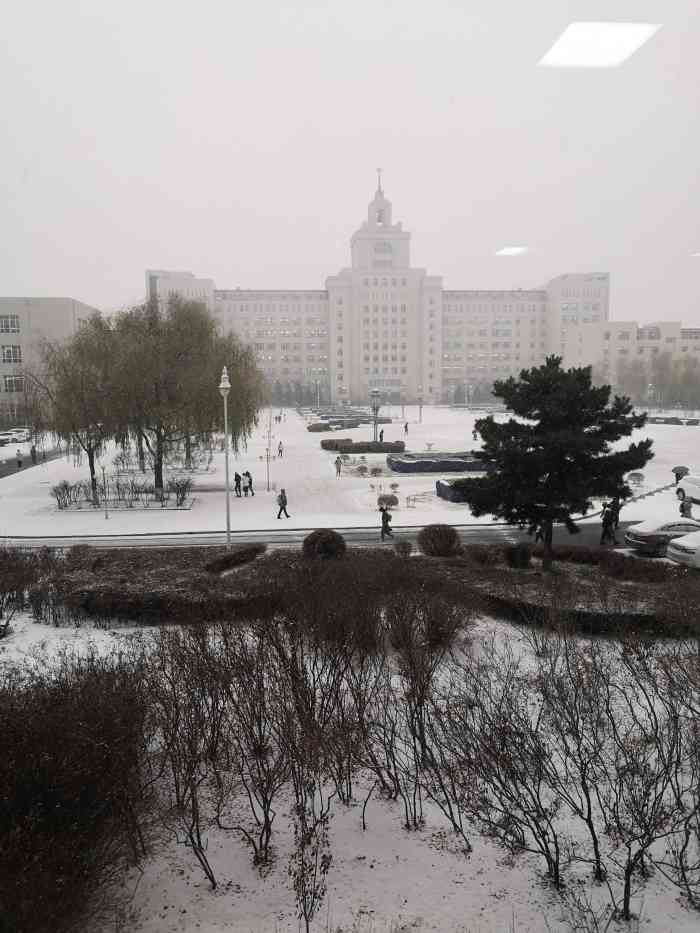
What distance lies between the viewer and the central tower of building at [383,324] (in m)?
149

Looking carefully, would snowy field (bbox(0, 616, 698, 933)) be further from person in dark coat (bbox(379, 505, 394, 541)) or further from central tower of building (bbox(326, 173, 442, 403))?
central tower of building (bbox(326, 173, 442, 403))

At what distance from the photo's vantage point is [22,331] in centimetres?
7494

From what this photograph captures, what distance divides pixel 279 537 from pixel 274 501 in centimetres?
678

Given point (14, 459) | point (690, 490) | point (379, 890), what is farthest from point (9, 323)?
point (379, 890)

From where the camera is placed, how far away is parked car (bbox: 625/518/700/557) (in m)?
19.5

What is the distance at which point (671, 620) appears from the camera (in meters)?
10.5

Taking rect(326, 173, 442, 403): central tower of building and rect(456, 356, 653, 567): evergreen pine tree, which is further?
rect(326, 173, 442, 403): central tower of building

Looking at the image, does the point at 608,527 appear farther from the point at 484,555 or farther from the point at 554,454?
the point at 554,454

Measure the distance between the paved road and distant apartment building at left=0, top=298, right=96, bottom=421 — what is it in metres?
56.7

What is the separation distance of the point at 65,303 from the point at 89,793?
81.3m

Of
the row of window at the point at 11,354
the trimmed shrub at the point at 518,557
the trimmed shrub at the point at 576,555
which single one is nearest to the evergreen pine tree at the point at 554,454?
the trimmed shrub at the point at 518,557

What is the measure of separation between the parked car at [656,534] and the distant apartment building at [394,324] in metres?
121

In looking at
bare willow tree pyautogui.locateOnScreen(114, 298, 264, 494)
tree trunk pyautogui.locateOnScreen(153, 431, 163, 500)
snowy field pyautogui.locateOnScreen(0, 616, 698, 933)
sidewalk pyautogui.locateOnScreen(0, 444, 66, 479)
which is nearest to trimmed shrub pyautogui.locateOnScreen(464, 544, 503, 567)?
snowy field pyautogui.locateOnScreen(0, 616, 698, 933)

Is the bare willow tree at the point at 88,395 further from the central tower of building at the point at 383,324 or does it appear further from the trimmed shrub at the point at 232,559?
the central tower of building at the point at 383,324
